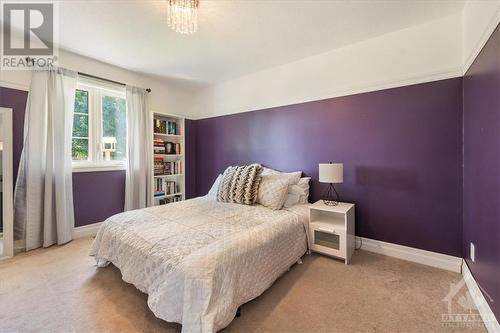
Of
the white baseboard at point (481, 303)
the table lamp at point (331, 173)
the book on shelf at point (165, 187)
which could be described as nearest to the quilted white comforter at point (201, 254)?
the table lamp at point (331, 173)

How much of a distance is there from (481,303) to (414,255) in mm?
759

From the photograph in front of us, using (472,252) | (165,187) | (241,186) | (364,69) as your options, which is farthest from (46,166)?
(472,252)

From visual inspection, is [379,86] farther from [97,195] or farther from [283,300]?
[97,195]

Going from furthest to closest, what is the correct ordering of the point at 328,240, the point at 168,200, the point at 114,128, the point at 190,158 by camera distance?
the point at 190,158
the point at 168,200
the point at 114,128
the point at 328,240

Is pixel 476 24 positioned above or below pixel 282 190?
above

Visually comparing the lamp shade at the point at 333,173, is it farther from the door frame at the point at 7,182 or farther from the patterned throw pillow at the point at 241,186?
the door frame at the point at 7,182

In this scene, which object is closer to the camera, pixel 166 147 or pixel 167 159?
pixel 166 147

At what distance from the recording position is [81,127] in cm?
308

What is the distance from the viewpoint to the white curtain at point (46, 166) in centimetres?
253

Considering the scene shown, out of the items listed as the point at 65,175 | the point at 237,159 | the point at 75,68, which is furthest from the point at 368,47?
the point at 65,175

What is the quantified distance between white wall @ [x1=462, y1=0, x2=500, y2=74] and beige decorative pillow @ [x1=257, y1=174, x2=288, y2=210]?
2001 mm

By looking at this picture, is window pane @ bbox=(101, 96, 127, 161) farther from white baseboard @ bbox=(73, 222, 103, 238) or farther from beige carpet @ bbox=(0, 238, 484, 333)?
beige carpet @ bbox=(0, 238, 484, 333)

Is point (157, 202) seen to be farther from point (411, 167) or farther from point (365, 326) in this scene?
point (411, 167)

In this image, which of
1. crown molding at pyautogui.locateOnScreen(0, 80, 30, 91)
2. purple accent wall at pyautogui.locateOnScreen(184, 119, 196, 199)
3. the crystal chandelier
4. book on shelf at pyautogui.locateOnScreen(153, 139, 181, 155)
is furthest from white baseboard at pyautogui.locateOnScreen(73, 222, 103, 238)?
the crystal chandelier
